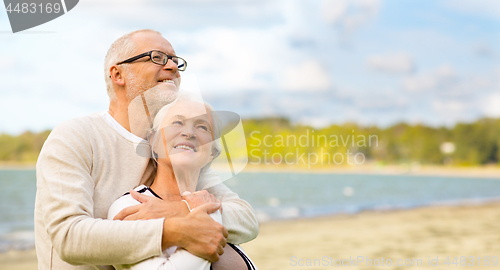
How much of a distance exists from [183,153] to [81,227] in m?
0.52

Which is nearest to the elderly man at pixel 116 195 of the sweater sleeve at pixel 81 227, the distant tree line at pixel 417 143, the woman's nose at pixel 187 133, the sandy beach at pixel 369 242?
the sweater sleeve at pixel 81 227

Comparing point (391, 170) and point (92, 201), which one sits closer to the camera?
point (92, 201)

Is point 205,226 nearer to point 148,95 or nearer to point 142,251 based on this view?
point 142,251

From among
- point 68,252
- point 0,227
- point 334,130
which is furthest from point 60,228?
point 334,130

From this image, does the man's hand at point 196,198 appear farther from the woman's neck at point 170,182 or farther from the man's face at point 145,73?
the man's face at point 145,73

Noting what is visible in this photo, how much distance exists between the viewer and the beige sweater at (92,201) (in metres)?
1.69

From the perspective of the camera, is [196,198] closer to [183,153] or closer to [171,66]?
[183,153]

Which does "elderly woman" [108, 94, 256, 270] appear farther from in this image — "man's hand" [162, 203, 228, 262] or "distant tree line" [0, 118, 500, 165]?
"distant tree line" [0, 118, 500, 165]

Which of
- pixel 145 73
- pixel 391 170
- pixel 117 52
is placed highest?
pixel 117 52

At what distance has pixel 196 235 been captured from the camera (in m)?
1.73

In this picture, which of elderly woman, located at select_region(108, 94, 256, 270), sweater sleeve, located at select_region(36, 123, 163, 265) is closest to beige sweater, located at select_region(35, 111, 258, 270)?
sweater sleeve, located at select_region(36, 123, 163, 265)

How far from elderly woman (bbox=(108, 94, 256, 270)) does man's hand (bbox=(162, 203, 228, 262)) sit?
0.10 metres

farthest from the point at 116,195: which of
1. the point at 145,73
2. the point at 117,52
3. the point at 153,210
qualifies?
the point at 117,52

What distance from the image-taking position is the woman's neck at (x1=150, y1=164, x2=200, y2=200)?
2016mm
